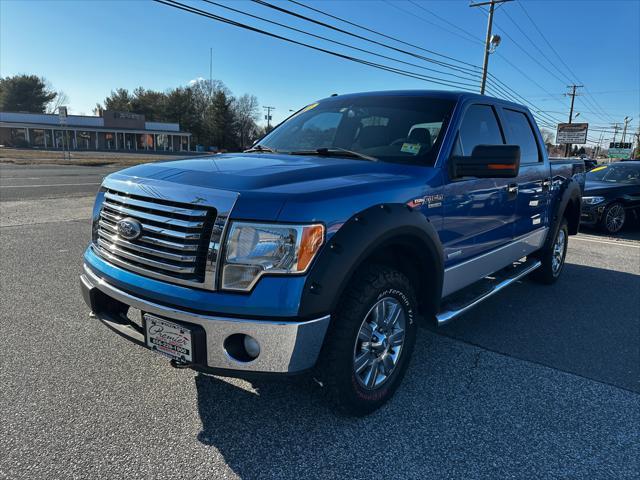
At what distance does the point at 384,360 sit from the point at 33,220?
765 centimetres

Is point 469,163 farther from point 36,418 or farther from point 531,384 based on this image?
point 36,418

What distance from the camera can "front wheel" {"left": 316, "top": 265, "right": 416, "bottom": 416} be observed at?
7.61ft

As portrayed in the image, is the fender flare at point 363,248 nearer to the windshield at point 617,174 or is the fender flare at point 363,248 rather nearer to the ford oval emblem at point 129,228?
the ford oval emblem at point 129,228

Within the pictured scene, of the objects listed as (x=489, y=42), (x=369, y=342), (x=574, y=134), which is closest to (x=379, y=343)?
(x=369, y=342)

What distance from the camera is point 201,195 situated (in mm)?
2176

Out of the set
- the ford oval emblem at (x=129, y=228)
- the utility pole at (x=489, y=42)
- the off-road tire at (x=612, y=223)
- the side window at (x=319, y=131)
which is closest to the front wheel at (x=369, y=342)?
the ford oval emblem at (x=129, y=228)

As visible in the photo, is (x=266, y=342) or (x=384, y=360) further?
(x=384, y=360)

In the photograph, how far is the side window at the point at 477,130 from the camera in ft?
11.1

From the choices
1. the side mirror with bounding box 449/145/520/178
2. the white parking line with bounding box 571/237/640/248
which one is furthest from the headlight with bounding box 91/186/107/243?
the white parking line with bounding box 571/237/640/248

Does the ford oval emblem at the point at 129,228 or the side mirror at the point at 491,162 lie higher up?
the side mirror at the point at 491,162

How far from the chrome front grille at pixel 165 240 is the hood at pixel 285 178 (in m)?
0.14

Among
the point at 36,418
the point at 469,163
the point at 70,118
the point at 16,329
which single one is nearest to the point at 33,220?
the point at 16,329

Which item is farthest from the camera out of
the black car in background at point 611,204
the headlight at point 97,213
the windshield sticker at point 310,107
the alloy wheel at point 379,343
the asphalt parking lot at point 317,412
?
the black car in background at point 611,204

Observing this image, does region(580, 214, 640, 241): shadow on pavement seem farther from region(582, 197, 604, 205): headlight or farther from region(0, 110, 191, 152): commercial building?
region(0, 110, 191, 152): commercial building
